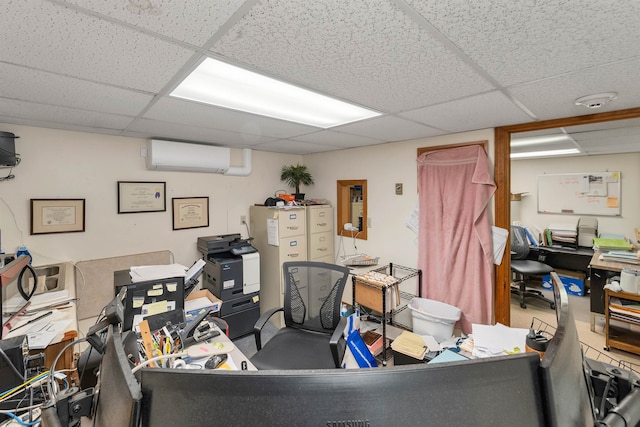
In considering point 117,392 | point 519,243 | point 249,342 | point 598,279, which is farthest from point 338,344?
point 519,243

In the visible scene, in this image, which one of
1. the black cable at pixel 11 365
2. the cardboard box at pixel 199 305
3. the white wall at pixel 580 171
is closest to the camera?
the black cable at pixel 11 365

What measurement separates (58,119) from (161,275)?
1.54m

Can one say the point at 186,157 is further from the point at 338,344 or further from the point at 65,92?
the point at 338,344

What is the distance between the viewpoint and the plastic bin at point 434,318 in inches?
98.0

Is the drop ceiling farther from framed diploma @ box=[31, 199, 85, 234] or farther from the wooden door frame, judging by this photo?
framed diploma @ box=[31, 199, 85, 234]

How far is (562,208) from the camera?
15.0 feet

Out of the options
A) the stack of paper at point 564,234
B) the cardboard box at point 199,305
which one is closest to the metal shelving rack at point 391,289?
the cardboard box at point 199,305

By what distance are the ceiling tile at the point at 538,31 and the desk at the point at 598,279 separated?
273 centimetres

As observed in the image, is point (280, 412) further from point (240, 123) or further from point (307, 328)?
point (240, 123)

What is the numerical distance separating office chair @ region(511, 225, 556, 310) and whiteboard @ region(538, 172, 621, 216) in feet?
4.10

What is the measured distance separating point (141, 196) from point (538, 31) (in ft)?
11.2

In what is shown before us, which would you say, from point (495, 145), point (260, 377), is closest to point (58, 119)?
point (260, 377)

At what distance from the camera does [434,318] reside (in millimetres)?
2496

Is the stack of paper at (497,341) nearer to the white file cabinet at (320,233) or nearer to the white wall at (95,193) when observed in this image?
the white file cabinet at (320,233)
